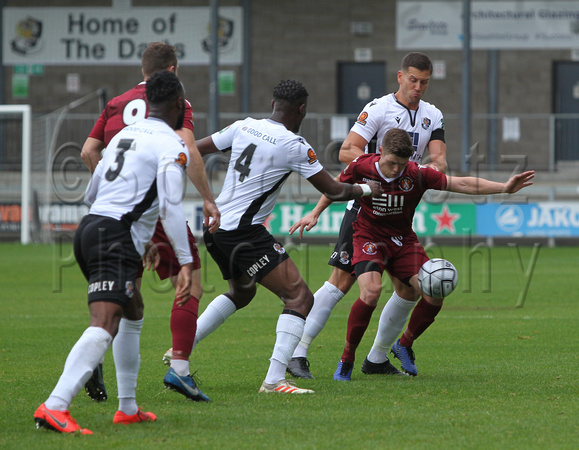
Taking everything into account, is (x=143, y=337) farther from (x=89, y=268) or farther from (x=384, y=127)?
(x=89, y=268)

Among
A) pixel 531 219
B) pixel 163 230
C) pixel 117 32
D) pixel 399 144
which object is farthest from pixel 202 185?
pixel 117 32

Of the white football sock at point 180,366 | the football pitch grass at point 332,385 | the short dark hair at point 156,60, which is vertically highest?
the short dark hair at point 156,60

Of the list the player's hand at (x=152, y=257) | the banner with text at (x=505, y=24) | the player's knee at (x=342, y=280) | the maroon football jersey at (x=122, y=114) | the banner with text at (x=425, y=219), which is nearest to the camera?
the player's hand at (x=152, y=257)

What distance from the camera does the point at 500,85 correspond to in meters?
25.8

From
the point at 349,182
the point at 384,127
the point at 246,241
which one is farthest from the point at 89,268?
the point at 384,127

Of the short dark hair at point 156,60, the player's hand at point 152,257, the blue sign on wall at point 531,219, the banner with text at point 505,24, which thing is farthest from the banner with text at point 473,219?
the player's hand at point 152,257

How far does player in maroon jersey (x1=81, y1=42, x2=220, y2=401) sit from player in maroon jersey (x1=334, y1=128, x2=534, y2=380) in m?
1.31

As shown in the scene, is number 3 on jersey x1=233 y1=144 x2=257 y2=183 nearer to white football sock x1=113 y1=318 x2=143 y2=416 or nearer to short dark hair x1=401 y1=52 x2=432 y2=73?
white football sock x1=113 y1=318 x2=143 y2=416

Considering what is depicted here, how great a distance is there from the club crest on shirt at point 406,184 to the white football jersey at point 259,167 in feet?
2.40

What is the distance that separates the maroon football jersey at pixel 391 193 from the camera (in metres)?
6.42

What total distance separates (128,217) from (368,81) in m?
22.3

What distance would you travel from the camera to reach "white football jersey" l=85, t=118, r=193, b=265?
15.2ft

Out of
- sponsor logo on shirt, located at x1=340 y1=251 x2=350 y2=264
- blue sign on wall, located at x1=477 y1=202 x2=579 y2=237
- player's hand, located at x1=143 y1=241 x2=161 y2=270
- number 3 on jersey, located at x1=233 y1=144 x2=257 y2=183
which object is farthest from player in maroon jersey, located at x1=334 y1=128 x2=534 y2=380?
blue sign on wall, located at x1=477 y1=202 x2=579 y2=237

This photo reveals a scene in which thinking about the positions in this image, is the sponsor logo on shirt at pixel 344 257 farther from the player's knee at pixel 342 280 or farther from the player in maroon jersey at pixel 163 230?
the player in maroon jersey at pixel 163 230
